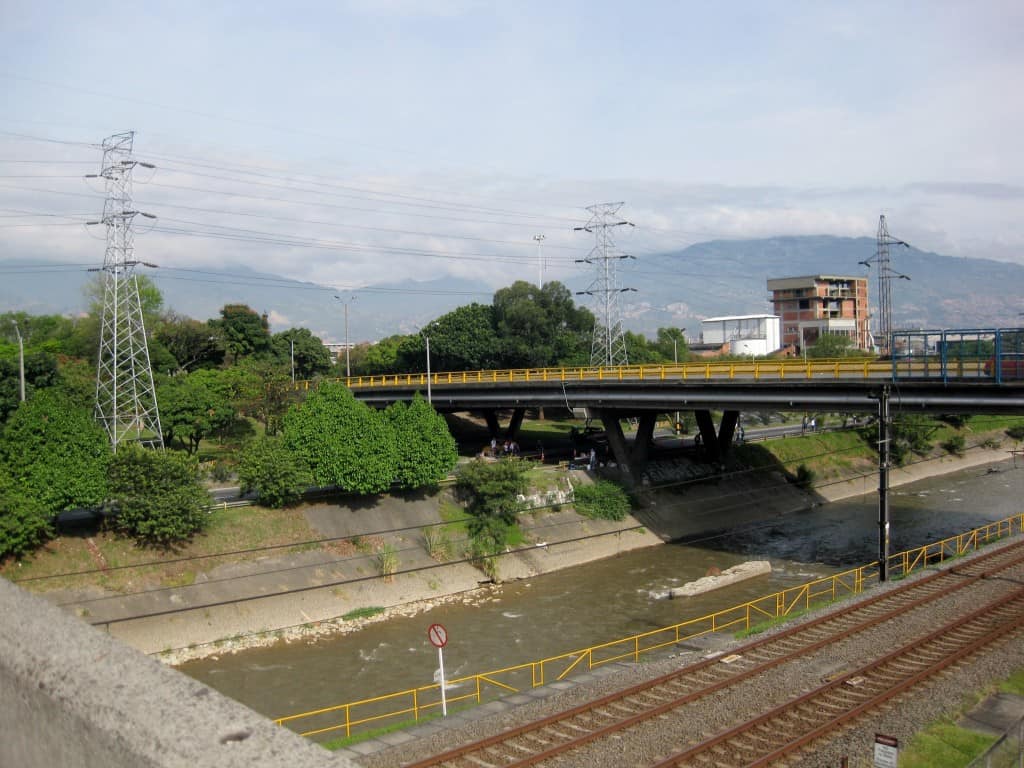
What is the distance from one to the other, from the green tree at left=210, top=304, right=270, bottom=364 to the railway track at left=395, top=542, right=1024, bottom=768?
252 feet

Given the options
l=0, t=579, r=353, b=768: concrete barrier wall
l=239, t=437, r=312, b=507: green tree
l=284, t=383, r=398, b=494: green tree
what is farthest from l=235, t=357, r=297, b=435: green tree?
l=0, t=579, r=353, b=768: concrete barrier wall

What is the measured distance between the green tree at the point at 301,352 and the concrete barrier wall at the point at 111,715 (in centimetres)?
9230

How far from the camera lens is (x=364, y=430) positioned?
44844 mm

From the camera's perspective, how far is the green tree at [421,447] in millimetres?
45469

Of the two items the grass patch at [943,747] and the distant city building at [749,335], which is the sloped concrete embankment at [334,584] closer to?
the grass patch at [943,747]

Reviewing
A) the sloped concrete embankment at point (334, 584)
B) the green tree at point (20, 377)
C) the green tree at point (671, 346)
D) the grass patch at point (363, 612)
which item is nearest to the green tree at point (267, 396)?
the green tree at point (20, 377)

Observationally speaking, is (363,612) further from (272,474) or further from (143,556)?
(143,556)

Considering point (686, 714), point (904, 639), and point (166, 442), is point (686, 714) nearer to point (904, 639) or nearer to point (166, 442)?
point (904, 639)

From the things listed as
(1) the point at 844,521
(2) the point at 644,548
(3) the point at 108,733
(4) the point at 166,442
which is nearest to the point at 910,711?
(3) the point at 108,733

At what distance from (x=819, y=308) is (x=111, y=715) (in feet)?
545

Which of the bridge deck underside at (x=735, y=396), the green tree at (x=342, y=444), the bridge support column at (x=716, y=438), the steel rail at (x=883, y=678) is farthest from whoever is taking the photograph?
the bridge support column at (x=716, y=438)

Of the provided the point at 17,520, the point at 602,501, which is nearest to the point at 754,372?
the point at 602,501

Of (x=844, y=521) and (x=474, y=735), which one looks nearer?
(x=474, y=735)

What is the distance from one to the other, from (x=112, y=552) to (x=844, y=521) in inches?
1713
